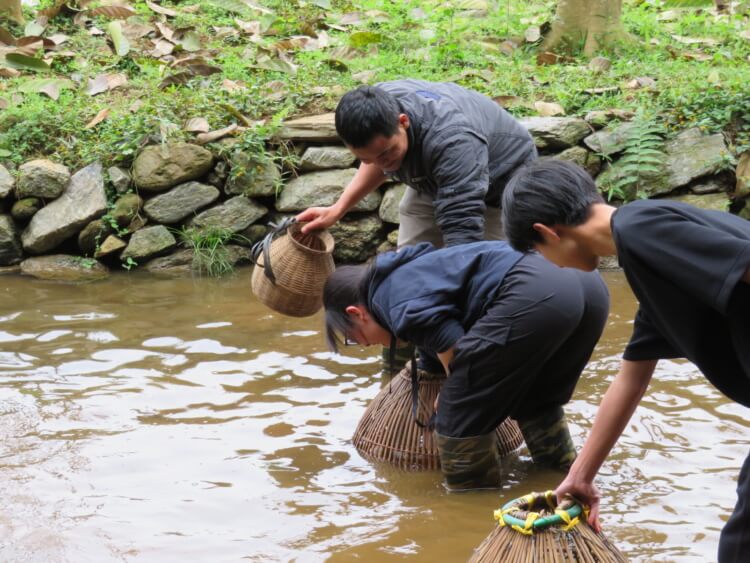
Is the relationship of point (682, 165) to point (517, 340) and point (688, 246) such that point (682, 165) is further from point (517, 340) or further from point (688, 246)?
point (688, 246)

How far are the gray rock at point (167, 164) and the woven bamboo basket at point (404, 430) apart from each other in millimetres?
3830

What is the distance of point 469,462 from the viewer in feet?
A: 12.1

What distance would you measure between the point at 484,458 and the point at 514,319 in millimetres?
617

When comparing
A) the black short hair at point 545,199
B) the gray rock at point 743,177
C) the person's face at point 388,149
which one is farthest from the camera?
the gray rock at point 743,177

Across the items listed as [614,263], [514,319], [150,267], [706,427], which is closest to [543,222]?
[514,319]

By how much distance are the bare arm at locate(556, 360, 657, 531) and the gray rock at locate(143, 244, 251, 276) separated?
512 cm

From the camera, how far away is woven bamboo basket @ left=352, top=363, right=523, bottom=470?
3.97m

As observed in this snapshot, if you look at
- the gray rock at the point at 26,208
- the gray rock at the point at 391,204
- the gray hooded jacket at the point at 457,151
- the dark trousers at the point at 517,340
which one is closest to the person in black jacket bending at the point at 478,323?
the dark trousers at the point at 517,340

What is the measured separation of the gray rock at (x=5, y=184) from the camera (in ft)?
24.3

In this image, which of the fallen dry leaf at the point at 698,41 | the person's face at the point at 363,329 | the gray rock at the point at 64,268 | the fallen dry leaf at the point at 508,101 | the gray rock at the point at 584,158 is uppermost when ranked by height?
the fallen dry leaf at the point at 698,41

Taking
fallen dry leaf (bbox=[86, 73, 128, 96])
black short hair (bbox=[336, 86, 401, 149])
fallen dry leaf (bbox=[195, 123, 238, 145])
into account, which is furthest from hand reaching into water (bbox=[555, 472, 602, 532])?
fallen dry leaf (bbox=[86, 73, 128, 96])

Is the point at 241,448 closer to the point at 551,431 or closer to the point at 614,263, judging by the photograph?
the point at 551,431

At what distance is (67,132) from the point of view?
7.94 metres

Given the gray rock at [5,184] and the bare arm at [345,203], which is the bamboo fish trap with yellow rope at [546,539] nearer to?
the bare arm at [345,203]
